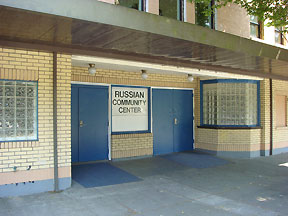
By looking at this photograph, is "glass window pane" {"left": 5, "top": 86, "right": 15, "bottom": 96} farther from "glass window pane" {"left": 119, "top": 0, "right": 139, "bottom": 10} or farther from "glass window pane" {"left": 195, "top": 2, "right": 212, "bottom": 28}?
"glass window pane" {"left": 195, "top": 2, "right": 212, "bottom": 28}

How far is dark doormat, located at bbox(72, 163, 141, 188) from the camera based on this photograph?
6.82 m

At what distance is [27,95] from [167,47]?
9.85 feet

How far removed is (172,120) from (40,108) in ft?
17.9

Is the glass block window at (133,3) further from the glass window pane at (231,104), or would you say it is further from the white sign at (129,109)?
the glass window pane at (231,104)

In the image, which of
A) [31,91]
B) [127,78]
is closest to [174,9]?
[127,78]

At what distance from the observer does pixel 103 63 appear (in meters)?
7.49

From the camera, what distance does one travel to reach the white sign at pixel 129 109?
909 centimetres

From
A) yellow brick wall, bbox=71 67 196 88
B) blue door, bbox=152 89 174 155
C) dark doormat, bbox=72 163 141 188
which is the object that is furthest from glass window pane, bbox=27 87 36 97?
blue door, bbox=152 89 174 155

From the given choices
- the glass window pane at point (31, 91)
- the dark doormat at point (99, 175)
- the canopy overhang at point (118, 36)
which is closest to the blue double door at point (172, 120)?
the dark doormat at point (99, 175)

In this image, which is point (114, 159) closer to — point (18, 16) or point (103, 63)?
point (103, 63)

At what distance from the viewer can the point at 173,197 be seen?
19.3ft

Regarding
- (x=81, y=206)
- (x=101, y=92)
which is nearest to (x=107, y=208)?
(x=81, y=206)

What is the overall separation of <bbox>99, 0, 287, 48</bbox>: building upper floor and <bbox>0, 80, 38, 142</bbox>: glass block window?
3.87 m

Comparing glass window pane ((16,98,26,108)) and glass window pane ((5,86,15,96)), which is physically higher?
glass window pane ((5,86,15,96))
